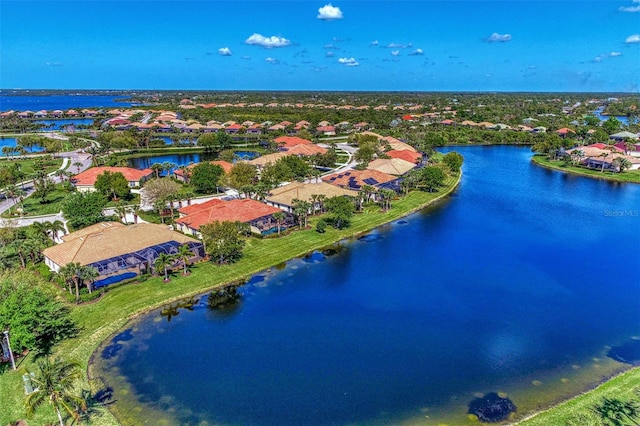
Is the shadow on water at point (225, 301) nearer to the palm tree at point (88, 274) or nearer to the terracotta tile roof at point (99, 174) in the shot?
the palm tree at point (88, 274)

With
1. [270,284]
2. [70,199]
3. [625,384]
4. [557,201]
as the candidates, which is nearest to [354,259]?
[270,284]

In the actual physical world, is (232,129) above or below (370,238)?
above

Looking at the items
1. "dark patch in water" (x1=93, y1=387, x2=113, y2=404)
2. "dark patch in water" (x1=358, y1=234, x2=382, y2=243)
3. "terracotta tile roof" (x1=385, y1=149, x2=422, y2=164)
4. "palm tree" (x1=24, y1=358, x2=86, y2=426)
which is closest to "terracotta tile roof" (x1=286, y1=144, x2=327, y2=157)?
"terracotta tile roof" (x1=385, y1=149, x2=422, y2=164)

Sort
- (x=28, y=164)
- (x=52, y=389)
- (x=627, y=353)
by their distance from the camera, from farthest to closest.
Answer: (x=28, y=164) < (x=627, y=353) < (x=52, y=389)

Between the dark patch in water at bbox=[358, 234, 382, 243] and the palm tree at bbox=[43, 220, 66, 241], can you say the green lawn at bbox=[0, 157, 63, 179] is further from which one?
the dark patch in water at bbox=[358, 234, 382, 243]

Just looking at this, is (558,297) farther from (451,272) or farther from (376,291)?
(376,291)

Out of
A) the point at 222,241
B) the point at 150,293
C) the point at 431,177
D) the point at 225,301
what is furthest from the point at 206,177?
the point at 431,177

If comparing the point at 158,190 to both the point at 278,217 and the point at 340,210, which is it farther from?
the point at 340,210
